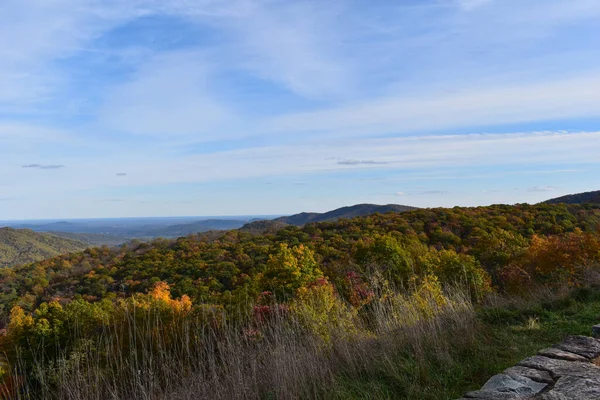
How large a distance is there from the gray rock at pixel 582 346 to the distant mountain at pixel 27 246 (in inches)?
4204

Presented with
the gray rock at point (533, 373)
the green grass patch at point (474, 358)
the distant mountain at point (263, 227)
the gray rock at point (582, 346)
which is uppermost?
the gray rock at point (533, 373)

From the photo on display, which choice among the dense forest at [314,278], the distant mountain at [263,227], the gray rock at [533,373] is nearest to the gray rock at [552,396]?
the gray rock at [533,373]

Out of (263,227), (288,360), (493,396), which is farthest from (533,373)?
(263,227)

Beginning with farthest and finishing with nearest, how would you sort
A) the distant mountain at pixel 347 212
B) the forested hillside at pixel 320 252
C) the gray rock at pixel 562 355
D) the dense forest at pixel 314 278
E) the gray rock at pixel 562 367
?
the distant mountain at pixel 347 212 → the forested hillside at pixel 320 252 → the dense forest at pixel 314 278 → the gray rock at pixel 562 355 → the gray rock at pixel 562 367

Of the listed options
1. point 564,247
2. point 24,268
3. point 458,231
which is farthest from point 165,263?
point 564,247

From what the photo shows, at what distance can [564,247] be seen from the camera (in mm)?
14359

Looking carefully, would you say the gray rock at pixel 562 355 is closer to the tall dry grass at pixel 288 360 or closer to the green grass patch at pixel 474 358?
the green grass patch at pixel 474 358

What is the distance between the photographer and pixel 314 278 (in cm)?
1306

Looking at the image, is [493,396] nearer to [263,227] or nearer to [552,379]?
[552,379]

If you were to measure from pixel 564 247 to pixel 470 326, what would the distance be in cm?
1258

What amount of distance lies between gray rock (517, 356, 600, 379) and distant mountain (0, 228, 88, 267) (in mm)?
106846

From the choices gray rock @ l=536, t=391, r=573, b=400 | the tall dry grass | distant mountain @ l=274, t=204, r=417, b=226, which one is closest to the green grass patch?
the tall dry grass

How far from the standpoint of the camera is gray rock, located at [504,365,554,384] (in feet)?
8.65

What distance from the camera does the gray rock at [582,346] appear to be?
3087 mm
